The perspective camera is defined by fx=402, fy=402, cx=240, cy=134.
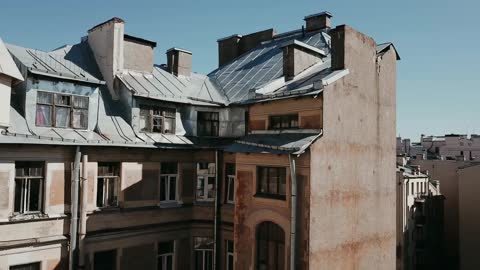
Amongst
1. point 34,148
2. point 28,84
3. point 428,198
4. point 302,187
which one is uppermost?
point 28,84

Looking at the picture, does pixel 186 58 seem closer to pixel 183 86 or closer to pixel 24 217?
pixel 183 86

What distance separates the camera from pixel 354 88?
1780cm

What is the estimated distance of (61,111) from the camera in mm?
17234

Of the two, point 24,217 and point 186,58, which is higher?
point 186,58

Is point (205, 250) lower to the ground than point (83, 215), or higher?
lower

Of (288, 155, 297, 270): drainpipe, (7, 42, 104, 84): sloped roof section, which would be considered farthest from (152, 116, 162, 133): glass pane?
(288, 155, 297, 270): drainpipe

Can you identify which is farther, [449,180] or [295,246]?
[449,180]

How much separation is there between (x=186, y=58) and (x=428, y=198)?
30.0 metres

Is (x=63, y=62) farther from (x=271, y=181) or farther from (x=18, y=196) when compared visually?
(x=271, y=181)

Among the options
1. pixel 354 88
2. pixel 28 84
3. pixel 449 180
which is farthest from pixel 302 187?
pixel 449 180

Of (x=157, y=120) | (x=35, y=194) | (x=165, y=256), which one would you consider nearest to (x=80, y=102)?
(x=157, y=120)

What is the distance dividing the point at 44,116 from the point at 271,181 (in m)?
9.81

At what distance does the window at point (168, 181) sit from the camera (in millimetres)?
20016

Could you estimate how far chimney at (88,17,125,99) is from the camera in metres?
19.6
